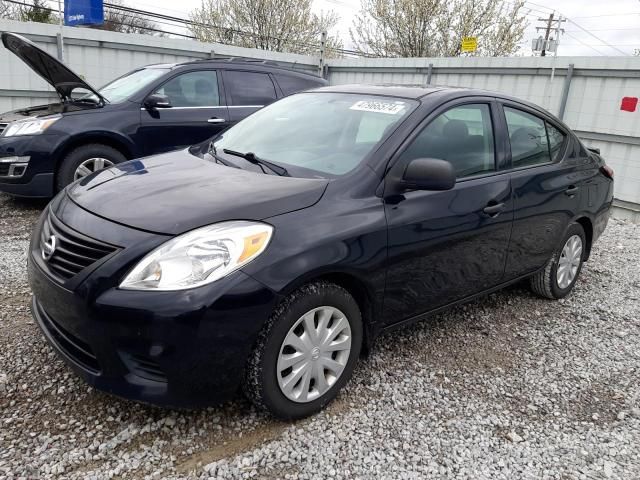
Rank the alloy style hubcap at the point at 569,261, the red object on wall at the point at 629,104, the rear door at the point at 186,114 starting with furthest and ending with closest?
the red object on wall at the point at 629,104
the rear door at the point at 186,114
the alloy style hubcap at the point at 569,261

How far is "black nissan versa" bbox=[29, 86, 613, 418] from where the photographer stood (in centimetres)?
214

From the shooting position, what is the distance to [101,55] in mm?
9938

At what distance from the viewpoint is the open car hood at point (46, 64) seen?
5.14 metres

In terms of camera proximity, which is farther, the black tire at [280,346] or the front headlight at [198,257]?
the black tire at [280,346]

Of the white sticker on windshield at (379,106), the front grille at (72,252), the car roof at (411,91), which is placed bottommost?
the front grille at (72,252)

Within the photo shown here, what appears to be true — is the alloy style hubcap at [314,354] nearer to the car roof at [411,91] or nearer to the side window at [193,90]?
the car roof at [411,91]

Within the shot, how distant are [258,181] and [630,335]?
3.10 m

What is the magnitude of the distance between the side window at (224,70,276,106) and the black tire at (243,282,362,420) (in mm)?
4757

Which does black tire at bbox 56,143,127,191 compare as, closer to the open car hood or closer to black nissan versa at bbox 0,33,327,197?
black nissan versa at bbox 0,33,327,197

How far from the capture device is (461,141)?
A: 3268mm

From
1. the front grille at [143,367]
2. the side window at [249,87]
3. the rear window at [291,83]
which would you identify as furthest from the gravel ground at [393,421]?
the rear window at [291,83]

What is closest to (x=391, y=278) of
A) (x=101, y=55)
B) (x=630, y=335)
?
(x=630, y=335)

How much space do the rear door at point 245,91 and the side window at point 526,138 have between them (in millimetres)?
3735

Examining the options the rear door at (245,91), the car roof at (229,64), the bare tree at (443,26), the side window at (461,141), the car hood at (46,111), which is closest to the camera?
the side window at (461,141)
